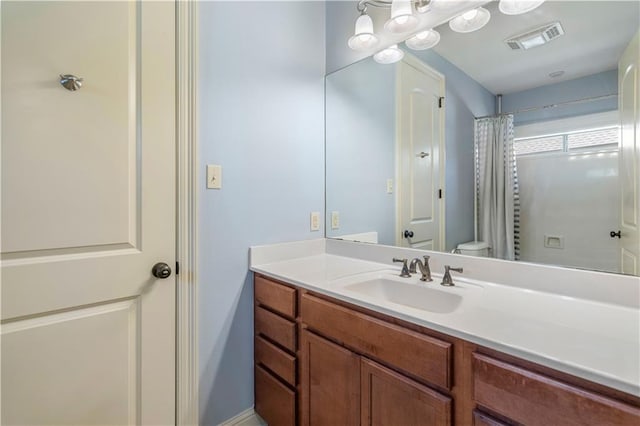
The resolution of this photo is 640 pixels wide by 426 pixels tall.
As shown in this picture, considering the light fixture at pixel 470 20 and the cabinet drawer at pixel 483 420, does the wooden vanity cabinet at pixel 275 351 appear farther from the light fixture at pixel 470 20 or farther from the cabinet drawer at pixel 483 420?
the light fixture at pixel 470 20

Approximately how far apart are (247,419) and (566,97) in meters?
1.99

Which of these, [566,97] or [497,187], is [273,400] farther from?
[566,97]

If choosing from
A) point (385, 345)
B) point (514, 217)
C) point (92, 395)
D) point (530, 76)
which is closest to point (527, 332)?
point (385, 345)

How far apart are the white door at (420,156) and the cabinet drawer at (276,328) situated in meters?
0.72

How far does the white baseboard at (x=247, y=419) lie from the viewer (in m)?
1.46

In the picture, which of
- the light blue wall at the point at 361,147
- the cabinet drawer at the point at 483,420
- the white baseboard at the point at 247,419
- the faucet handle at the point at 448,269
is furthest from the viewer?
the light blue wall at the point at 361,147

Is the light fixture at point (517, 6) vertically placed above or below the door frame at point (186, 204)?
above

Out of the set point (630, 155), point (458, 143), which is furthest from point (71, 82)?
point (630, 155)

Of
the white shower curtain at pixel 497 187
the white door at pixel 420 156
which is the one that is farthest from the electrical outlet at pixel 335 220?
the white shower curtain at pixel 497 187

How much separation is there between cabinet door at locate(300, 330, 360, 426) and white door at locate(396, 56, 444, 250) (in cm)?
69

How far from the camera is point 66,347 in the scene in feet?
3.56

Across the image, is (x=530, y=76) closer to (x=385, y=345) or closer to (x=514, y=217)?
(x=514, y=217)

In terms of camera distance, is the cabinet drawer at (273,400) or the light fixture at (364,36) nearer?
the cabinet drawer at (273,400)

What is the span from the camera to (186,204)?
1307 mm
